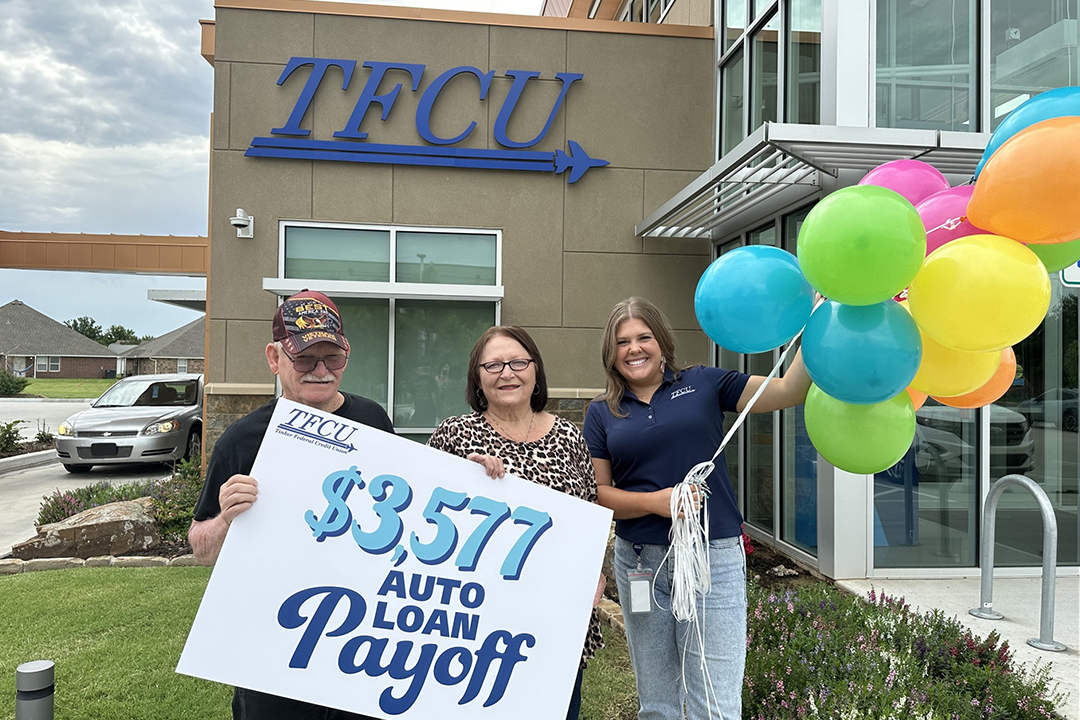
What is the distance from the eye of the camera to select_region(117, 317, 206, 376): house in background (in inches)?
2398

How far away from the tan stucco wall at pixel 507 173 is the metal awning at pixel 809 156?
1.64 metres

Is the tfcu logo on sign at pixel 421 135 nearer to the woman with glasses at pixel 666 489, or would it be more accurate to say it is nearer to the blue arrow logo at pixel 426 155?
the blue arrow logo at pixel 426 155

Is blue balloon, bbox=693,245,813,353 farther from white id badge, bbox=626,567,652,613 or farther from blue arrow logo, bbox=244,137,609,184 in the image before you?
blue arrow logo, bbox=244,137,609,184

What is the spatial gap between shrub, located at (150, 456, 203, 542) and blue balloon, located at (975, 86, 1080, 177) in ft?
21.0

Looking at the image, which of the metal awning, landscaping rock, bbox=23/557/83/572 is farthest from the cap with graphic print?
landscaping rock, bbox=23/557/83/572

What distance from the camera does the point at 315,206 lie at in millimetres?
7434

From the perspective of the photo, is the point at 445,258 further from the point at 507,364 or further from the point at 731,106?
the point at 507,364

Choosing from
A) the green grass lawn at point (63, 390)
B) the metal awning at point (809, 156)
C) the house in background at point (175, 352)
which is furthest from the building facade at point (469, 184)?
the house in background at point (175, 352)

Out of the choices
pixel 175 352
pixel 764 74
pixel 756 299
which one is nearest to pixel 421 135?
pixel 764 74

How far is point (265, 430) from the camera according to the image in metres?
2.01

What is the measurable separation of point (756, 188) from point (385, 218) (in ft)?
12.6

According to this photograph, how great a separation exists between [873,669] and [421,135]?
6.42 m

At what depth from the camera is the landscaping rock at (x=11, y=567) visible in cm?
591

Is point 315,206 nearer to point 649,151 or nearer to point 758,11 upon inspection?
point 649,151
